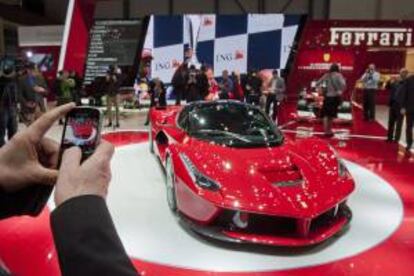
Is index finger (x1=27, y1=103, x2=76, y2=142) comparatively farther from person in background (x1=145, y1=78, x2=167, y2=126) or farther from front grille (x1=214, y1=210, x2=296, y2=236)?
person in background (x1=145, y1=78, x2=167, y2=126)

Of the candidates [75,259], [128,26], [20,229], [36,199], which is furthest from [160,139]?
[128,26]

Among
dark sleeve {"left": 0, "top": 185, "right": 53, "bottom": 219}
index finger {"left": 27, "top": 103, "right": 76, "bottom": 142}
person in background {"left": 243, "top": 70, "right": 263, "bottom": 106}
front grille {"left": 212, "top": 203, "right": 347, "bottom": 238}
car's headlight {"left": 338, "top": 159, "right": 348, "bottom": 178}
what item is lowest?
front grille {"left": 212, "top": 203, "right": 347, "bottom": 238}

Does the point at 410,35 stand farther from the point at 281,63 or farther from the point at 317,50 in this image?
the point at 281,63

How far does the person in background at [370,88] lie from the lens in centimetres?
1043

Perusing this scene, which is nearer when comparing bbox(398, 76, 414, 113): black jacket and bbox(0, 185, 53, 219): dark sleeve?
bbox(0, 185, 53, 219): dark sleeve

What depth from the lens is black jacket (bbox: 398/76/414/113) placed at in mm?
6914

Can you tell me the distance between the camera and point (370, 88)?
34.5 feet

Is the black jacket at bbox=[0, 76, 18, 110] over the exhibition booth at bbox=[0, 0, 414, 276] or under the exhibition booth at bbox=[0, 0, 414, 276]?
over

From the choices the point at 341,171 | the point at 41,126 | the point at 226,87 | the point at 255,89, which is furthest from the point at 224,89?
the point at 41,126

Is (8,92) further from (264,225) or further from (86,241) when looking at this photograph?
(86,241)

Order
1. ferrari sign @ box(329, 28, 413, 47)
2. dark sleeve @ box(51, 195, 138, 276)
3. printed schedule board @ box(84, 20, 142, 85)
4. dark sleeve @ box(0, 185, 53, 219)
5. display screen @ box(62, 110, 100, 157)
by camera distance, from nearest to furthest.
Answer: dark sleeve @ box(51, 195, 138, 276) → dark sleeve @ box(0, 185, 53, 219) → display screen @ box(62, 110, 100, 157) → ferrari sign @ box(329, 28, 413, 47) → printed schedule board @ box(84, 20, 142, 85)

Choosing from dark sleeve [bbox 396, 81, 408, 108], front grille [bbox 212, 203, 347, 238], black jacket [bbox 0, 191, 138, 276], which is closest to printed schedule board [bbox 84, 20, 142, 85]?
dark sleeve [bbox 396, 81, 408, 108]

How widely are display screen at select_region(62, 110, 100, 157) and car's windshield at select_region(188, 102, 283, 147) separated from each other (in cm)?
291

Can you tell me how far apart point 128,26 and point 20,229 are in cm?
1457
